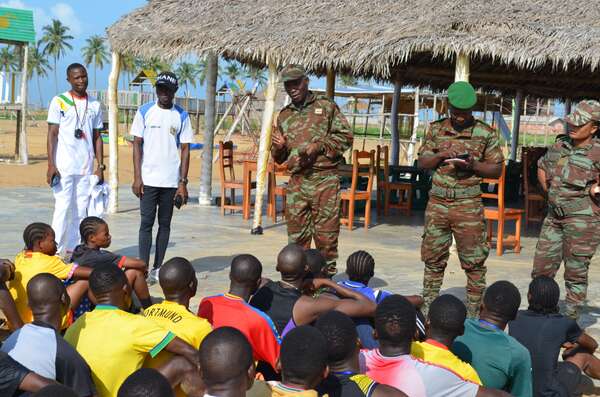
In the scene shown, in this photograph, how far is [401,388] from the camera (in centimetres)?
311

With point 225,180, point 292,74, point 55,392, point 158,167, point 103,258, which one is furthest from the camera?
point 225,180

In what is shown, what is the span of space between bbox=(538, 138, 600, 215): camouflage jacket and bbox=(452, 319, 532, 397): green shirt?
2129 mm

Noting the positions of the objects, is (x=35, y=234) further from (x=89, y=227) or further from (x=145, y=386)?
(x=145, y=386)

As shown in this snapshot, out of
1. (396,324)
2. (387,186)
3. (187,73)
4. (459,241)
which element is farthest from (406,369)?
(187,73)

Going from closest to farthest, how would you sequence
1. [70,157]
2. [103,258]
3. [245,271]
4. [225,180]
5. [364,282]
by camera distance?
[245,271]
[364,282]
[103,258]
[70,157]
[225,180]

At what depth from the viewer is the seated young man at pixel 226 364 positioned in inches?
98.2

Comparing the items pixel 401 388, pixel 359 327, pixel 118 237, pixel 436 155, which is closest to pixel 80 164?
pixel 118 237

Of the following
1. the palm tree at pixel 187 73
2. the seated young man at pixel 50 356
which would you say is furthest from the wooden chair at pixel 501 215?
the palm tree at pixel 187 73

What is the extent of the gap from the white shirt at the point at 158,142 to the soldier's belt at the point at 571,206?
10.3ft

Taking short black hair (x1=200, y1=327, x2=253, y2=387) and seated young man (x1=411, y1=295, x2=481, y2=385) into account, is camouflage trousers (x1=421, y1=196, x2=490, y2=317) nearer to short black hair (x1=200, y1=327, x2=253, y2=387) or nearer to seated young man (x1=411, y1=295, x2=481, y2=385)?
seated young man (x1=411, y1=295, x2=481, y2=385)

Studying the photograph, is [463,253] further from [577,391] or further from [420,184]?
[420,184]

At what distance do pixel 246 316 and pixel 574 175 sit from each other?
2939mm

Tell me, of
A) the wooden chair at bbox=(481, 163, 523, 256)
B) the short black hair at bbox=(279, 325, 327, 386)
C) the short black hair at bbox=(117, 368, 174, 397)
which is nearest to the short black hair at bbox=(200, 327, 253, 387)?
the short black hair at bbox=(279, 325, 327, 386)

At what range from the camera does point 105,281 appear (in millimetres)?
3469
